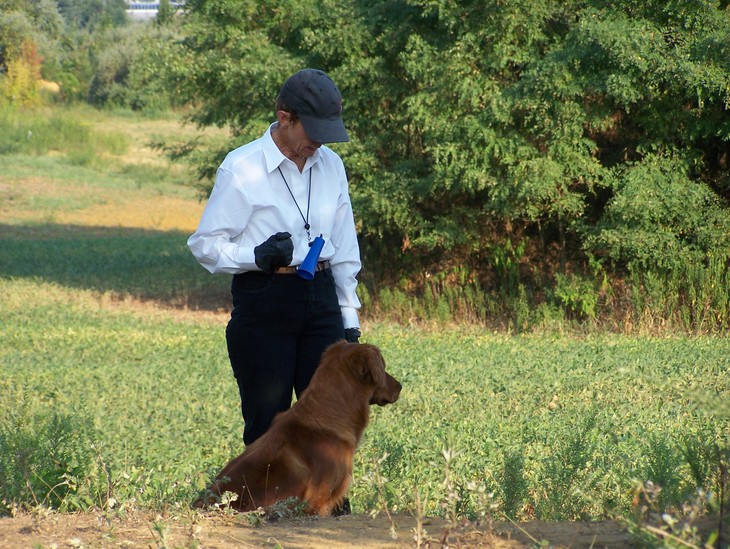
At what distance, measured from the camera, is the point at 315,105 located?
4625 mm

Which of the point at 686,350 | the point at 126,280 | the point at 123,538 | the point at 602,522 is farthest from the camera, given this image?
the point at 126,280

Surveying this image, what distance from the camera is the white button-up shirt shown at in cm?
471

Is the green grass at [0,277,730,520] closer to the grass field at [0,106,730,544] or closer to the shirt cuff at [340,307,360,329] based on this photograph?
the grass field at [0,106,730,544]

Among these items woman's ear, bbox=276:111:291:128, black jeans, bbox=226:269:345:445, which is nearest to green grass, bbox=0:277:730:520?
black jeans, bbox=226:269:345:445

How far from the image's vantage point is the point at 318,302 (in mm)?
4891

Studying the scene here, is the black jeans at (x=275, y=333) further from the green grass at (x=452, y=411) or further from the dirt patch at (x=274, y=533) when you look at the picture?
the dirt patch at (x=274, y=533)

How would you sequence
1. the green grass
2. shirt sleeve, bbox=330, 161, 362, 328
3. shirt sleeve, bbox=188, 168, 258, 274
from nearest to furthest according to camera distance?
1. shirt sleeve, bbox=188, 168, 258, 274
2. the green grass
3. shirt sleeve, bbox=330, 161, 362, 328

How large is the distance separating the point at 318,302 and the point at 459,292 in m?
10.5

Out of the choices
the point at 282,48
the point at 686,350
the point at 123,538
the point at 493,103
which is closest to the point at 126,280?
the point at 282,48

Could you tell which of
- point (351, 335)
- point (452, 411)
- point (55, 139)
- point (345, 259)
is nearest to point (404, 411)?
point (452, 411)

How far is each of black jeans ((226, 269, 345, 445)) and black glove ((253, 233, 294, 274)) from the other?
Answer: 168 mm

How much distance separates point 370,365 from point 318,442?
1.40ft

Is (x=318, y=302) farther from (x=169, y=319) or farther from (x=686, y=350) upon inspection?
(x=169, y=319)

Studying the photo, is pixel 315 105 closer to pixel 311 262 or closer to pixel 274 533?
pixel 311 262
